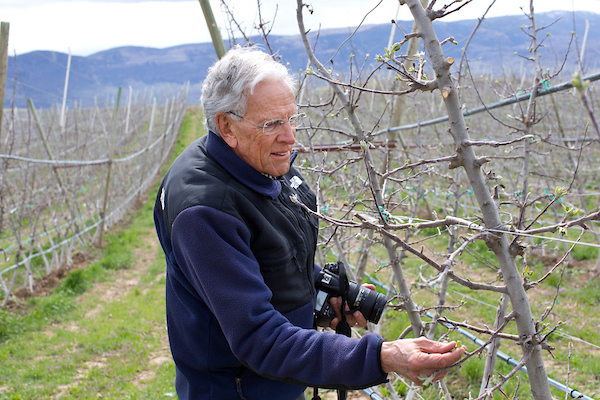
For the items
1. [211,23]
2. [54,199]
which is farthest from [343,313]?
[54,199]

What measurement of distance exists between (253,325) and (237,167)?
491mm

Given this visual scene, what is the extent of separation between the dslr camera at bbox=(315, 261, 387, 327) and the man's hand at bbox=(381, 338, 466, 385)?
0.68 m

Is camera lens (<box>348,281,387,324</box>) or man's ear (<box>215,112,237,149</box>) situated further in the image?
camera lens (<box>348,281,387,324</box>)

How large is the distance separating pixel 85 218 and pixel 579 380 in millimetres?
8043

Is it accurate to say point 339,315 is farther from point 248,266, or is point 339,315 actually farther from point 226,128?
point 226,128

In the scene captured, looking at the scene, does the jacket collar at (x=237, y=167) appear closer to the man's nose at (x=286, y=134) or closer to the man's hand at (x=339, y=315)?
the man's nose at (x=286, y=134)

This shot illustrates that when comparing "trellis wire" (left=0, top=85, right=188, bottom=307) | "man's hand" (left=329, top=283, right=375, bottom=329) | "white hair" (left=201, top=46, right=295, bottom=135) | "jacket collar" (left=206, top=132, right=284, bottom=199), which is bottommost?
"trellis wire" (left=0, top=85, right=188, bottom=307)

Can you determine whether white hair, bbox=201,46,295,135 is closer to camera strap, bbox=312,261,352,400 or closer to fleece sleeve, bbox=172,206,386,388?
→ fleece sleeve, bbox=172,206,386,388

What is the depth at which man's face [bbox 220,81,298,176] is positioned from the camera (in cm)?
140

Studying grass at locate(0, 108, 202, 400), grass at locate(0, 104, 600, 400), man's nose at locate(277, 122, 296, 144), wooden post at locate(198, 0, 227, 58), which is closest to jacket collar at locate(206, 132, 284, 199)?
man's nose at locate(277, 122, 296, 144)

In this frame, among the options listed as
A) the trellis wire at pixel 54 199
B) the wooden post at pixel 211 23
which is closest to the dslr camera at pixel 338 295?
the wooden post at pixel 211 23

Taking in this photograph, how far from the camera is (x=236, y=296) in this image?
1189mm

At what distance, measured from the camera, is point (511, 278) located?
1.25m

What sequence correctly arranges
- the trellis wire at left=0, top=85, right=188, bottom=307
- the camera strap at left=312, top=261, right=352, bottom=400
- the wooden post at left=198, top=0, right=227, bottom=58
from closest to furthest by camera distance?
the camera strap at left=312, top=261, right=352, bottom=400 < the wooden post at left=198, top=0, right=227, bottom=58 < the trellis wire at left=0, top=85, right=188, bottom=307
